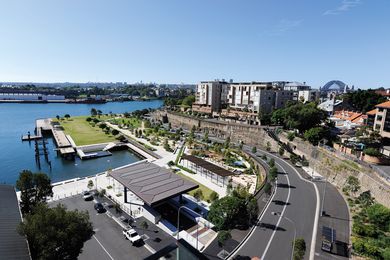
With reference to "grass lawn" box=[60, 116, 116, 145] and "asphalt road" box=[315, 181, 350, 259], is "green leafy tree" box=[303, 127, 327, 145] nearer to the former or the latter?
"asphalt road" box=[315, 181, 350, 259]

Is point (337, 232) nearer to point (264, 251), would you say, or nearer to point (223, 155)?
point (264, 251)

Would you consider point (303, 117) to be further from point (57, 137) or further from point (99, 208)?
point (57, 137)

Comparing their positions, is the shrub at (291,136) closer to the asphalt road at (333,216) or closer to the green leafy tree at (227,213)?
the asphalt road at (333,216)

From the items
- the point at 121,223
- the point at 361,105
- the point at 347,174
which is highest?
the point at 361,105

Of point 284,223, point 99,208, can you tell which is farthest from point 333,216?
point 99,208

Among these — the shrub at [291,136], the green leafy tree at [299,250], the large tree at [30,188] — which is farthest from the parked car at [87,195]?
the shrub at [291,136]

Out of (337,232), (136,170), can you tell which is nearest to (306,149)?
(337,232)

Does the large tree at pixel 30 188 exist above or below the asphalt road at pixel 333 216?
above
